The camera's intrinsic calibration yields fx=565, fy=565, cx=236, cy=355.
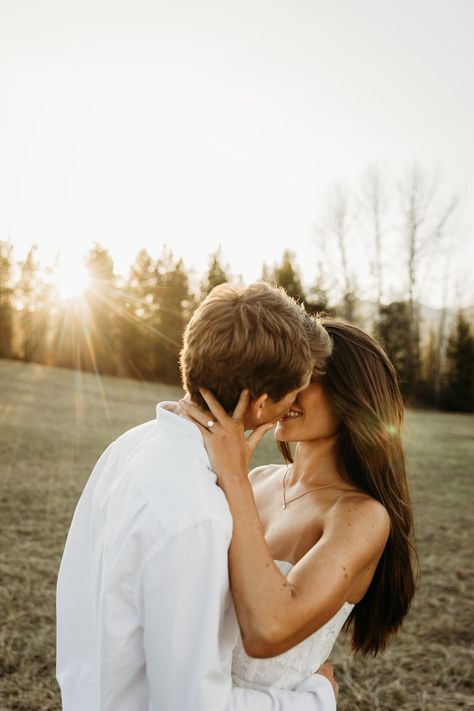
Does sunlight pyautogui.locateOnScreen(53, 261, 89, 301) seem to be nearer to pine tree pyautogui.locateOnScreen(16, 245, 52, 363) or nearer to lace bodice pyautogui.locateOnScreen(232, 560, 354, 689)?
pine tree pyautogui.locateOnScreen(16, 245, 52, 363)

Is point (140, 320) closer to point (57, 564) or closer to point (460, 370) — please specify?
point (460, 370)

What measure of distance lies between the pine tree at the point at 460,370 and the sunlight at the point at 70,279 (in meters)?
23.8

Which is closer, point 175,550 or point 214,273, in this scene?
point 175,550

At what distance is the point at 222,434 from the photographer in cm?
161

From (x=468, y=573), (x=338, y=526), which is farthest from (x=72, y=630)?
(x=468, y=573)

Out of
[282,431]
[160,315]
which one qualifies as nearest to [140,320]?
[160,315]

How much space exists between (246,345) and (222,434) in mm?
310

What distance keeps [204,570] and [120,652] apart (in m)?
0.32

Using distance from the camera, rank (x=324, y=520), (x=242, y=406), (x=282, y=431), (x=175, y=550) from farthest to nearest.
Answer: (x=282, y=431), (x=324, y=520), (x=242, y=406), (x=175, y=550)

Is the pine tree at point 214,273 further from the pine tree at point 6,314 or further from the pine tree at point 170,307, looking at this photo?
the pine tree at point 6,314

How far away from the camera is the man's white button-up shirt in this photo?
1266mm

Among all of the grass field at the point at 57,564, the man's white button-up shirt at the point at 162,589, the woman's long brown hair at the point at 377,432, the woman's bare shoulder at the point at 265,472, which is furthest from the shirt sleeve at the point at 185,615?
the grass field at the point at 57,564

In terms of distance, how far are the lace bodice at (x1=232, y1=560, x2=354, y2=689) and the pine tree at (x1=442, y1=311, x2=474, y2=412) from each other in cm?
3502

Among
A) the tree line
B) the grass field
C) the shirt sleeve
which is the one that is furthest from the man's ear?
the tree line
